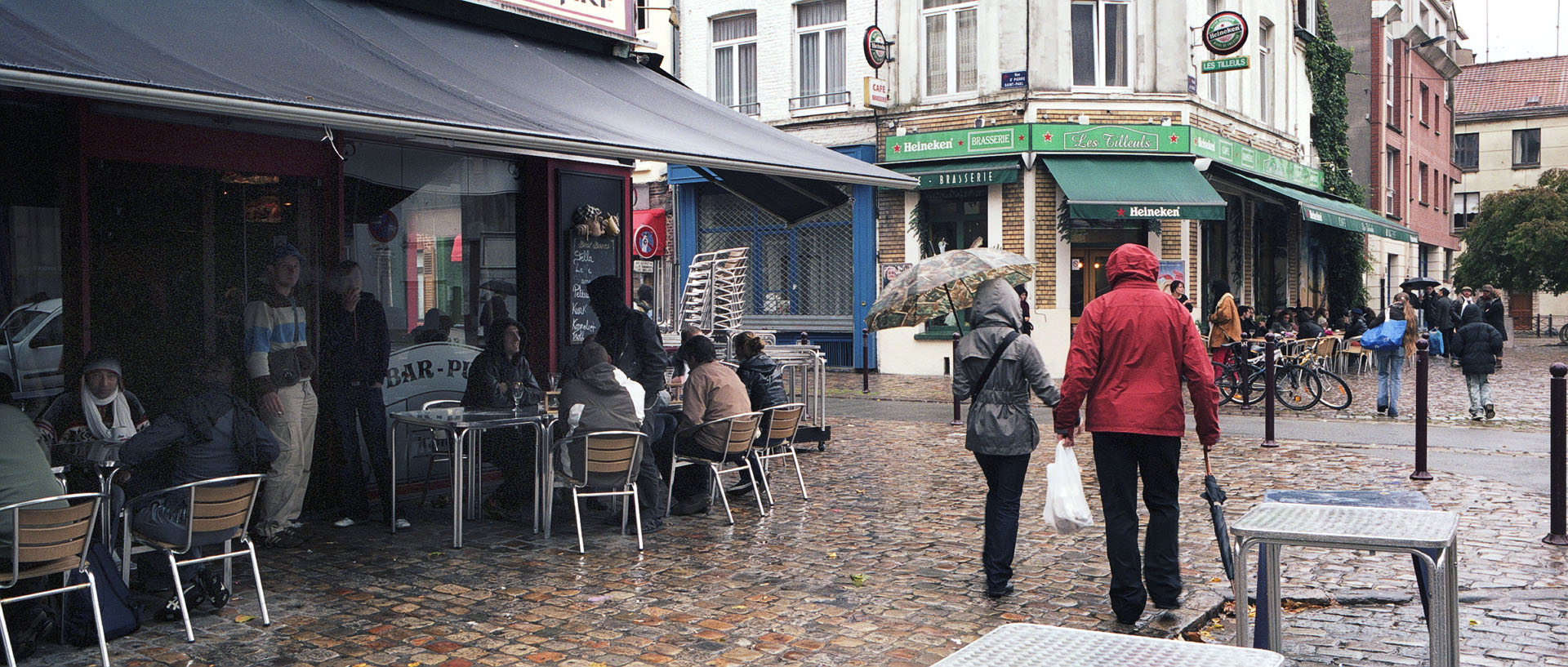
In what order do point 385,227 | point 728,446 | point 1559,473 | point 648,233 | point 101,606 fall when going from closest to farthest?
point 101,606 → point 1559,473 → point 728,446 → point 385,227 → point 648,233

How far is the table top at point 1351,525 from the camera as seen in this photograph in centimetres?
356

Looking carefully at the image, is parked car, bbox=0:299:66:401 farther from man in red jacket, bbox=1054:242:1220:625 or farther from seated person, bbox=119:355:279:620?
man in red jacket, bbox=1054:242:1220:625

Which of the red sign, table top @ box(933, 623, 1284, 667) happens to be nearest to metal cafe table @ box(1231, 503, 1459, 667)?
table top @ box(933, 623, 1284, 667)

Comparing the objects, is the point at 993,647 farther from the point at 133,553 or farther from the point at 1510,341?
the point at 1510,341

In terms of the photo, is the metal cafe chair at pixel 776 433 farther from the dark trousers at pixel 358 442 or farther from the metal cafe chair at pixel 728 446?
the dark trousers at pixel 358 442

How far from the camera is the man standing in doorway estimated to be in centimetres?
732

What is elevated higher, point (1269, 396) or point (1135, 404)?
point (1135, 404)

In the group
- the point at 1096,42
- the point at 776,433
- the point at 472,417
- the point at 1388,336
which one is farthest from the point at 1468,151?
the point at 472,417

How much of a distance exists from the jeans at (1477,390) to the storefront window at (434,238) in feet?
35.1

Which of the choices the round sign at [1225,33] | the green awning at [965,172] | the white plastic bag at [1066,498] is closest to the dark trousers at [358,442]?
the white plastic bag at [1066,498]

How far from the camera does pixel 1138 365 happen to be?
5488 mm

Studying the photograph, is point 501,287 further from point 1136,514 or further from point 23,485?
point 1136,514

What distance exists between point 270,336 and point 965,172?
14599 millimetres

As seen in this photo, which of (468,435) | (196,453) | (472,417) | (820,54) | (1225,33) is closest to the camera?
(196,453)
